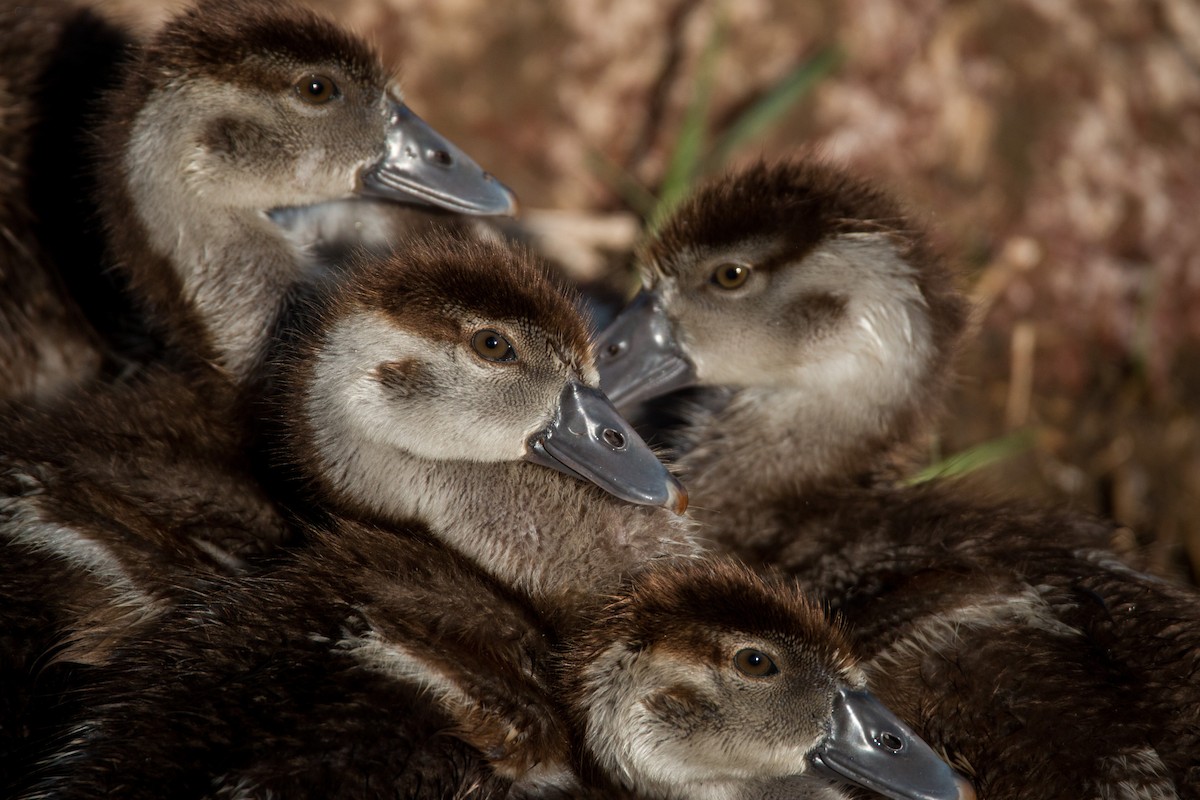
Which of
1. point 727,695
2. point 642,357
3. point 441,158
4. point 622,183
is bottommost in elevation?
point 622,183

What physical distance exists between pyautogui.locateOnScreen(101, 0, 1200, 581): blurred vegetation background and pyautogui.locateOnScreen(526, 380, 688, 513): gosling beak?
2.20 metres

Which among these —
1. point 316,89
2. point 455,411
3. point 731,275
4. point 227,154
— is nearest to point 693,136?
point 731,275

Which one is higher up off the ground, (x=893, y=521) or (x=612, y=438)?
(x=612, y=438)

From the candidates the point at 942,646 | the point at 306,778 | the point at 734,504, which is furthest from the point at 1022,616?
the point at 306,778

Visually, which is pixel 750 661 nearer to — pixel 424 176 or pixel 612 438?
pixel 612 438

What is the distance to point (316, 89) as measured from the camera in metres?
3.65

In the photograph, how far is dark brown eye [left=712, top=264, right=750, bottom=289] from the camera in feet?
12.6

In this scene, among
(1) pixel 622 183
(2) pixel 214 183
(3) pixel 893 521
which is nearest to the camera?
(3) pixel 893 521

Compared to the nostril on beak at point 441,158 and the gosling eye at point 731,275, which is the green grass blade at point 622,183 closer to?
the gosling eye at point 731,275

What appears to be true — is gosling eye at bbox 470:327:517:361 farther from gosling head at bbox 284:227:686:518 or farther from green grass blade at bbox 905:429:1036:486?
green grass blade at bbox 905:429:1036:486

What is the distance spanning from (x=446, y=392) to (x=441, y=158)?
0.88 meters

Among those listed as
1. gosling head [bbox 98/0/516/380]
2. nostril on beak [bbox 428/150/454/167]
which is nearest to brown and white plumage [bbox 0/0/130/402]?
gosling head [bbox 98/0/516/380]

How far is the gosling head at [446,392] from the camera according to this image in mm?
3117

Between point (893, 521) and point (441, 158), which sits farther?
point (441, 158)
